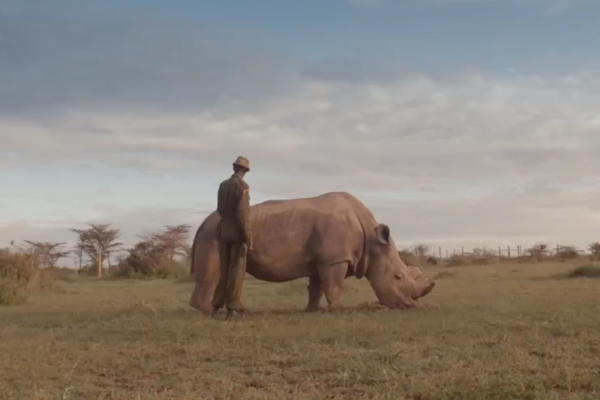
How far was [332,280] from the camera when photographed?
1093 cm

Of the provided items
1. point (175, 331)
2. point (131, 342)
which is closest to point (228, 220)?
point (175, 331)

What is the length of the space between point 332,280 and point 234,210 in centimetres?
199

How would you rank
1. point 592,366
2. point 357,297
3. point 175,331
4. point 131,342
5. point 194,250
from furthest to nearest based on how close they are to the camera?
point 357,297 → point 194,250 → point 175,331 → point 131,342 → point 592,366

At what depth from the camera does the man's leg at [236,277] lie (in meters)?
9.69

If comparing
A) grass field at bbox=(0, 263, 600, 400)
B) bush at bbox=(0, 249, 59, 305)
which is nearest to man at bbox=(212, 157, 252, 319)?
grass field at bbox=(0, 263, 600, 400)

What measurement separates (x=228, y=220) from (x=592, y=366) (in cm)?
519

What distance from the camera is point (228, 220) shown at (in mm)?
9875

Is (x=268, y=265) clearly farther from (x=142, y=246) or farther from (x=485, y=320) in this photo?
(x=142, y=246)

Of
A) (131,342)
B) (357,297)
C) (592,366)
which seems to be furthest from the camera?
(357,297)

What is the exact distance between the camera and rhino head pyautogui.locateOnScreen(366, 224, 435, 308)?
1119 centimetres

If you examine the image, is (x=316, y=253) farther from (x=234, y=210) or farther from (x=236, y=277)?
(x=234, y=210)

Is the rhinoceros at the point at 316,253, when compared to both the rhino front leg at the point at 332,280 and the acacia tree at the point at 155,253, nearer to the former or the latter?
the rhino front leg at the point at 332,280

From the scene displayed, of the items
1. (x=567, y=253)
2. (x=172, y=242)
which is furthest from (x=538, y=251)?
(x=172, y=242)

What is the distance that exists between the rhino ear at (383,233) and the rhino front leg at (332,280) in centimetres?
75
